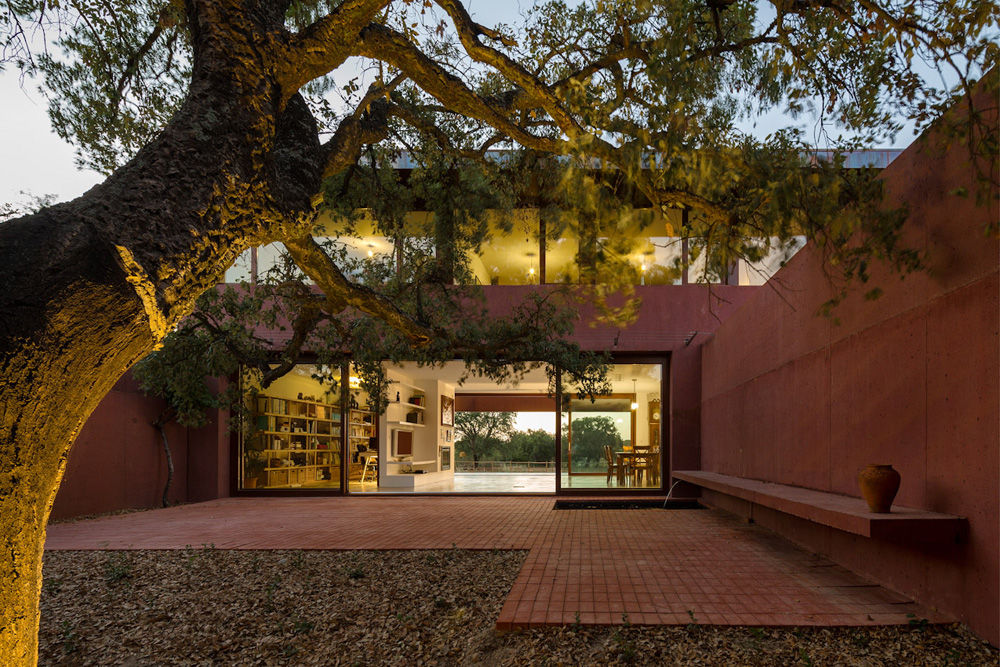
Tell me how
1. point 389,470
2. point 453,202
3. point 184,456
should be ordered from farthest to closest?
1. point 389,470
2. point 184,456
3. point 453,202

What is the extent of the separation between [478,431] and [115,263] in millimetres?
18988

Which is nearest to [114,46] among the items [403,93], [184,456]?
[403,93]

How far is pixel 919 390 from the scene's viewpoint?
388 cm

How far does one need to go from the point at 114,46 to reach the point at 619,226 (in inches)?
179

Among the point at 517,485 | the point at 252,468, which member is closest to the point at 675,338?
the point at 517,485

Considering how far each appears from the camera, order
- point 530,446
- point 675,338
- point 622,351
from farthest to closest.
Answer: point 530,446 → point 622,351 → point 675,338

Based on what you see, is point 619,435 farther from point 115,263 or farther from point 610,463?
point 115,263

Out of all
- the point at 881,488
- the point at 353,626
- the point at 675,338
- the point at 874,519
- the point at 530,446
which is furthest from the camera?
the point at 530,446

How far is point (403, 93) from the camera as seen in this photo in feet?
20.2

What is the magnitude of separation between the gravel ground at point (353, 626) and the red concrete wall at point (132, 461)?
3426 mm

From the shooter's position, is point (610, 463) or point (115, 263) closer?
point (115, 263)

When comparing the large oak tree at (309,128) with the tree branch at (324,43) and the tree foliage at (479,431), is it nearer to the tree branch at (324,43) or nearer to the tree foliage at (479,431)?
the tree branch at (324,43)

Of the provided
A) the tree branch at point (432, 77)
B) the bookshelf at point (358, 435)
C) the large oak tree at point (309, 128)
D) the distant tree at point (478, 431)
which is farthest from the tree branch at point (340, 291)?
the distant tree at point (478, 431)

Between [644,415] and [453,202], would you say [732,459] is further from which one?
[453,202]
